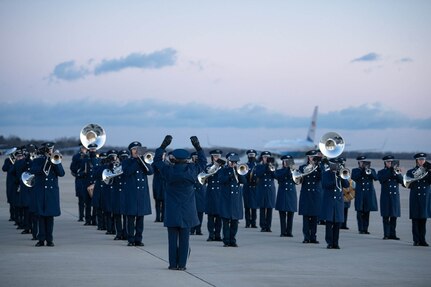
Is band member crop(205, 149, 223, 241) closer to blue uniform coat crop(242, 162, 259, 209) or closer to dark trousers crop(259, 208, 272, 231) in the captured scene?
dark trousers crop(259, 208, 272, 231)

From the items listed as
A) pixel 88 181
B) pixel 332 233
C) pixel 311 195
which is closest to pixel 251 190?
pixel 311 195

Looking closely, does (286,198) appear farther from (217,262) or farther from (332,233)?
(217,262)

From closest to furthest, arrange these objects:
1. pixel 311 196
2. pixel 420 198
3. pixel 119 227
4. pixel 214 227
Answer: pixel 420 198, pixel 119 227, pixel 311 196, pixel 214 227

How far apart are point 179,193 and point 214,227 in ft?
20.1

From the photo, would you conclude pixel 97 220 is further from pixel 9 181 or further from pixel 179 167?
pixel 179 167

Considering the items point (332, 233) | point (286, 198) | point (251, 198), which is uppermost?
point (286, 198)

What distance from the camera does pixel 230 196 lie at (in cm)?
1923

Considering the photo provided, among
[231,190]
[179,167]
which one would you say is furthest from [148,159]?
[179,167]

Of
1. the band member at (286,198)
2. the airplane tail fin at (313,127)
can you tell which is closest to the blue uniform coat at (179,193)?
the band member at (286,198)

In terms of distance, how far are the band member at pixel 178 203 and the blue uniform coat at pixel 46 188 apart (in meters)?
3.84

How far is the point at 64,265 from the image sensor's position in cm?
1464

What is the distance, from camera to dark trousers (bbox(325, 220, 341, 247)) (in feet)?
60.3

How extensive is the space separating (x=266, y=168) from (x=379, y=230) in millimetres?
3353

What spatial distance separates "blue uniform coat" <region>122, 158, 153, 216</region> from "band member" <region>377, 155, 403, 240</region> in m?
6.04
